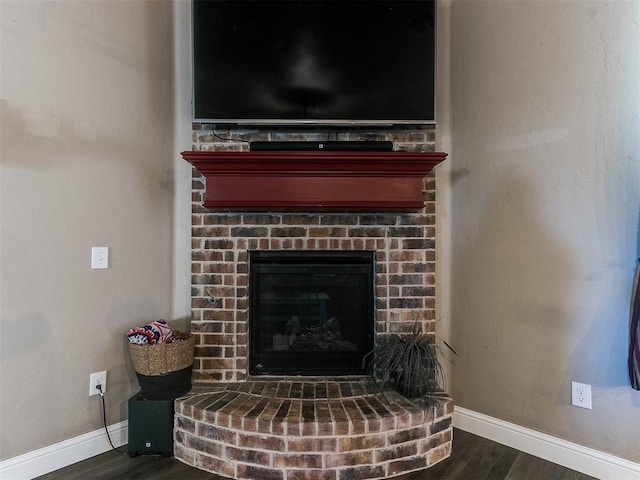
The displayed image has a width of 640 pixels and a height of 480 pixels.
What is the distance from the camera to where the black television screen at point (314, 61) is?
1.89 meters

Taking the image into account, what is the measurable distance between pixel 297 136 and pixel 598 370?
1902 millimetres

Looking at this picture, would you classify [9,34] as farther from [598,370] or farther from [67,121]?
[598,370]

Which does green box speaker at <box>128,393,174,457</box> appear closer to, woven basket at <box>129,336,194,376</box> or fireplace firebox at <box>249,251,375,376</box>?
woven basket at <box>129,336,194,376</box>

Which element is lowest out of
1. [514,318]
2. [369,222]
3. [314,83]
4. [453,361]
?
[453,361]

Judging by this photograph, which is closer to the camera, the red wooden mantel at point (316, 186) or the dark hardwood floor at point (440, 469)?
the dark hardwood floor at point (440, 469)

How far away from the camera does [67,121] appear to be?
165cm

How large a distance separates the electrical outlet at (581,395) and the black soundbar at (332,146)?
1.44 meters

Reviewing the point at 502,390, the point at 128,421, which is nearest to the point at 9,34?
the point at 128,421

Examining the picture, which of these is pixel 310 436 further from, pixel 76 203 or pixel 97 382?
pixel 76 203

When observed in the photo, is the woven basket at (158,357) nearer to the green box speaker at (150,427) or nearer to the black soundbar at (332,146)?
the green box speaker at (150,427)

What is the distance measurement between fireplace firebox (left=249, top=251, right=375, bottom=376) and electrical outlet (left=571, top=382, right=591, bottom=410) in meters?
0.99

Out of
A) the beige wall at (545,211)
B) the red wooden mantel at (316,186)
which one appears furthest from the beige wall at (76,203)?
the beige wall at (545,211)

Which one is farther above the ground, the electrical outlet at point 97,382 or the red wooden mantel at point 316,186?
the red wooden mantel at point 316,186

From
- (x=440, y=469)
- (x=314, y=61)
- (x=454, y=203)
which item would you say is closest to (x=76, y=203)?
(x=314, y=61)
